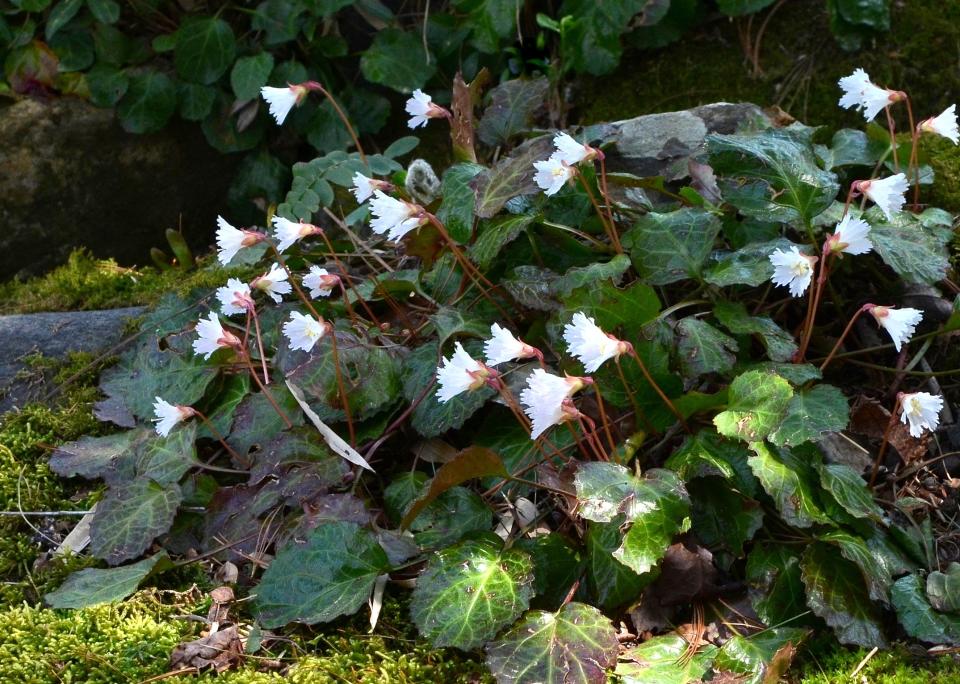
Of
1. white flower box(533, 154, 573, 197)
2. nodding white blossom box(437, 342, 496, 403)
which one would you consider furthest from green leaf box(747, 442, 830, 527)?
white flower box(533, 154, 573, 197)

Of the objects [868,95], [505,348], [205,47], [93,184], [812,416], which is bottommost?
[93,184]

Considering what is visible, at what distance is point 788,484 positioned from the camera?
5.91ft

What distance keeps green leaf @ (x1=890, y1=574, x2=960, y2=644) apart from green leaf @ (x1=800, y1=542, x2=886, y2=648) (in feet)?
0.15

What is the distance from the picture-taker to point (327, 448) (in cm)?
212

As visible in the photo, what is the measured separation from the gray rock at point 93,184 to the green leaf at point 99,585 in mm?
2350

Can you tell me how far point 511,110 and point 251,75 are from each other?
1544mm

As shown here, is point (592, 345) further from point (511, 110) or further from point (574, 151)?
point (511, 110)

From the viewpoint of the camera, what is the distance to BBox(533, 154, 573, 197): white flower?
6.52 ft

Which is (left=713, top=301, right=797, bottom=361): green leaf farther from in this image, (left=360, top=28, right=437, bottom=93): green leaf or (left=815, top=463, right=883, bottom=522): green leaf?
(left=360, top=28, right=437, bottom=93): green leaf

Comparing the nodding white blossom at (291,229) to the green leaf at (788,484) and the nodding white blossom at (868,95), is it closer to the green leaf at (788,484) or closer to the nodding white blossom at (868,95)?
the green leaf at (788,484)

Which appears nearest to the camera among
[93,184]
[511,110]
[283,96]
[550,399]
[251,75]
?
[550,399]

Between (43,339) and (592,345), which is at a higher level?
(592,345)

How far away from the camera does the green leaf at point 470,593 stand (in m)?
1.72

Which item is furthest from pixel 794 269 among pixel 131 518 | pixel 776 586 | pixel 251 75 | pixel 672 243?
pixel 251 75
